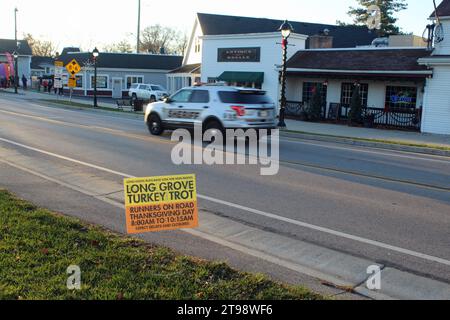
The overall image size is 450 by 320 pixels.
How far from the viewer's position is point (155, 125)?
1830cm

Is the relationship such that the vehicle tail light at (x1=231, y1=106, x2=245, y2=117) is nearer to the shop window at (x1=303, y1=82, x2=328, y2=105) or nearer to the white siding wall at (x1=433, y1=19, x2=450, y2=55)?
the white siding wall at (x1=433, y1=19, x2=450, y2=55)

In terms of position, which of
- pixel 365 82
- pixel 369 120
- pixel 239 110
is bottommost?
pixel 369 120

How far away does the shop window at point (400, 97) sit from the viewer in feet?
88.8

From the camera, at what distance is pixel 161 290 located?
4465 millimetres

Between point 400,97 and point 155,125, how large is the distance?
15212 mm

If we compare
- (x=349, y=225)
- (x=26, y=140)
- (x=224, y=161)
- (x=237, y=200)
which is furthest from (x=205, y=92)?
(x=349, y=225)

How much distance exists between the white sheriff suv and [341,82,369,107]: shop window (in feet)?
46.7

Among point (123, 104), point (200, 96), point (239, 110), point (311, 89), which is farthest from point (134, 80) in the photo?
point (239, 110)

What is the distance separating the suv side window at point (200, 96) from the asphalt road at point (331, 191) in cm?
175

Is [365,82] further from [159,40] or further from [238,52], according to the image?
[159,40]

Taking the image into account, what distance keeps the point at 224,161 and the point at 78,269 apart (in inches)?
317

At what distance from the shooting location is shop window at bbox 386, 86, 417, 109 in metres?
27.1

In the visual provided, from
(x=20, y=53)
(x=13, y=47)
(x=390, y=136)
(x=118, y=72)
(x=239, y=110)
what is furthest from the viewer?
(x=13, y=47)
